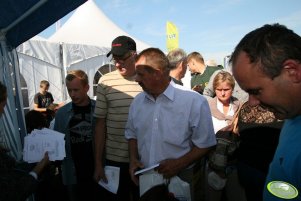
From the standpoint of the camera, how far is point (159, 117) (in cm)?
208

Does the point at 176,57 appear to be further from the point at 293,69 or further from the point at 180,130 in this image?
the point at 293,69

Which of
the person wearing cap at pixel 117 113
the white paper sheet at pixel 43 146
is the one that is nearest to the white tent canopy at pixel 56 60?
the white paper sheet at pixel 43 146

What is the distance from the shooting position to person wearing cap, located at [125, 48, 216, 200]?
6.70ft

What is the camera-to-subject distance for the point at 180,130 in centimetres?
205

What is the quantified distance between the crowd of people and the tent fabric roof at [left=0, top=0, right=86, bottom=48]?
571 millimetres

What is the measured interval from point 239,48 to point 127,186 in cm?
194

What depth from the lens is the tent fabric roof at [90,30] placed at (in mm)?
10141

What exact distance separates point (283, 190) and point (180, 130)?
116 centimetres

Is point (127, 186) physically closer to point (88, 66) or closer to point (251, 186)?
point (251, 186)

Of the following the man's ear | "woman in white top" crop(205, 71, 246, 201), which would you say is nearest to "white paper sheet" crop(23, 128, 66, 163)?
"woman in white top" crop(205, 71, 246, 201)

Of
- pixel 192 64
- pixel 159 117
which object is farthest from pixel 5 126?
pixel 192 64

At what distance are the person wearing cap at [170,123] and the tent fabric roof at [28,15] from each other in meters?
1.04

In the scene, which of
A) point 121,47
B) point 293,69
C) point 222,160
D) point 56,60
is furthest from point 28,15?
point 56,60

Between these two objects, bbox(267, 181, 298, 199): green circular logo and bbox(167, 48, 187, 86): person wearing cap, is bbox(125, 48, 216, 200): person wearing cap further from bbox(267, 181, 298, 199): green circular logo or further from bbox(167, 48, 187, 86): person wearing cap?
bbox(167, 48, 187, 86): person wearing cap
